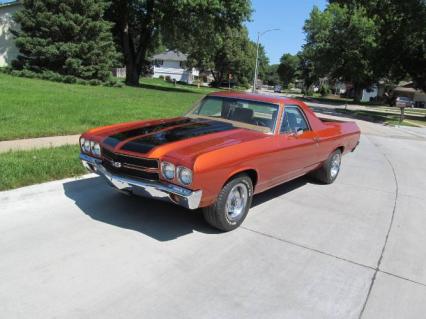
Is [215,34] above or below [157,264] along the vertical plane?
above

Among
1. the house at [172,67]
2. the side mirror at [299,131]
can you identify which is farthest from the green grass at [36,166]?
the house at [172,67]

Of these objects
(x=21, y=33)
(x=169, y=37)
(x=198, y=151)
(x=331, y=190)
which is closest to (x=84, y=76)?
(x=21, y=33)

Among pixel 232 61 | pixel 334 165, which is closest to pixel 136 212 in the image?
pixel 334 165

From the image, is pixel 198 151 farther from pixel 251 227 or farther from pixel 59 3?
pixel 59 3

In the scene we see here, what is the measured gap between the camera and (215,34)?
1420 inches

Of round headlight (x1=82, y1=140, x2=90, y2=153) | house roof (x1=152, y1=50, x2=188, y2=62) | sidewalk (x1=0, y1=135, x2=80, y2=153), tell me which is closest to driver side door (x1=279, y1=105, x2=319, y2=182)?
round headlight (x1=82, y1=140, x2=90, y2=153)

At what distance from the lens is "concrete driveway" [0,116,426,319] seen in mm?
3541

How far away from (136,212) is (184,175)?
4.28ft

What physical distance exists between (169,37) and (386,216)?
32.5m

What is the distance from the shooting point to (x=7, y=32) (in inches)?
1225

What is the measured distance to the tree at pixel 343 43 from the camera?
51.2m

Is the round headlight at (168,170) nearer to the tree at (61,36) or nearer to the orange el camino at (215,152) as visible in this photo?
the orange el camino at (215,152)

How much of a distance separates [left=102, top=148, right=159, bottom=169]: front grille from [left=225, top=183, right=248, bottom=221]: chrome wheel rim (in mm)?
975

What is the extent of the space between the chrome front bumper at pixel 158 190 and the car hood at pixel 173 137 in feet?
0.97
